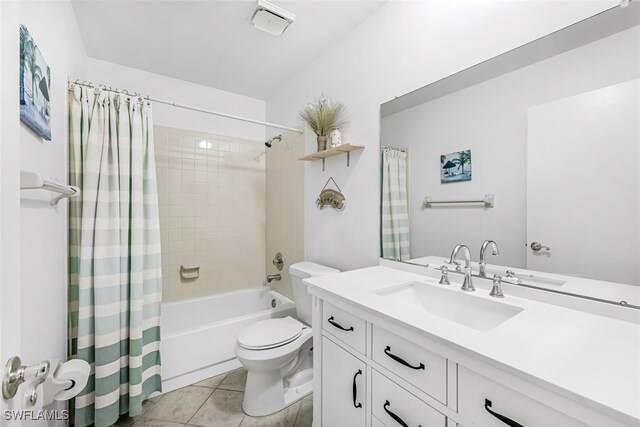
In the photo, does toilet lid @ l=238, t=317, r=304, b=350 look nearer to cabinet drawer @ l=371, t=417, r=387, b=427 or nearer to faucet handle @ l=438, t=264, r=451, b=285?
cabinet drawer @ l=371, t=417, r=387, b=427

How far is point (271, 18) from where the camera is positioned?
1.64 m

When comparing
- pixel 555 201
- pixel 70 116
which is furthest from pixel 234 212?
pixel 555 201

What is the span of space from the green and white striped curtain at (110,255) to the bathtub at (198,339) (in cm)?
19

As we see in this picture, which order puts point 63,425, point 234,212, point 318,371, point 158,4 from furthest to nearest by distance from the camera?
point 234,212, point 158,4, point 63,425, point 318,371

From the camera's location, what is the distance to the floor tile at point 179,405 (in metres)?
1.61

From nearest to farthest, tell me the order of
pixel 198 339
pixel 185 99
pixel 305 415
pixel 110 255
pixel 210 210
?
1. pixel 110 255
2. pixel 305 415
3. pixel 198 339
4. pixel 185 99
5. pixel 210 210

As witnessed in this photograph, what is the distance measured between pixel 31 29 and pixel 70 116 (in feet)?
2.12

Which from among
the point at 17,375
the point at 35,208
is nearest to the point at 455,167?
the point at 17,375

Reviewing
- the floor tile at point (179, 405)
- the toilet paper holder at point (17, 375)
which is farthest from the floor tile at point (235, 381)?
the toilet paper holder at point (17, 375)

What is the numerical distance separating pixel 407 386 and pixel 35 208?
1.47 metres

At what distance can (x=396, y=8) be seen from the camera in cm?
151

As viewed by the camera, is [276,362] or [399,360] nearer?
[399,360]

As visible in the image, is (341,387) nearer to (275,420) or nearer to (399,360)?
(399,360)

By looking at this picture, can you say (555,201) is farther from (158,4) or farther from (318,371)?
(158,4)
